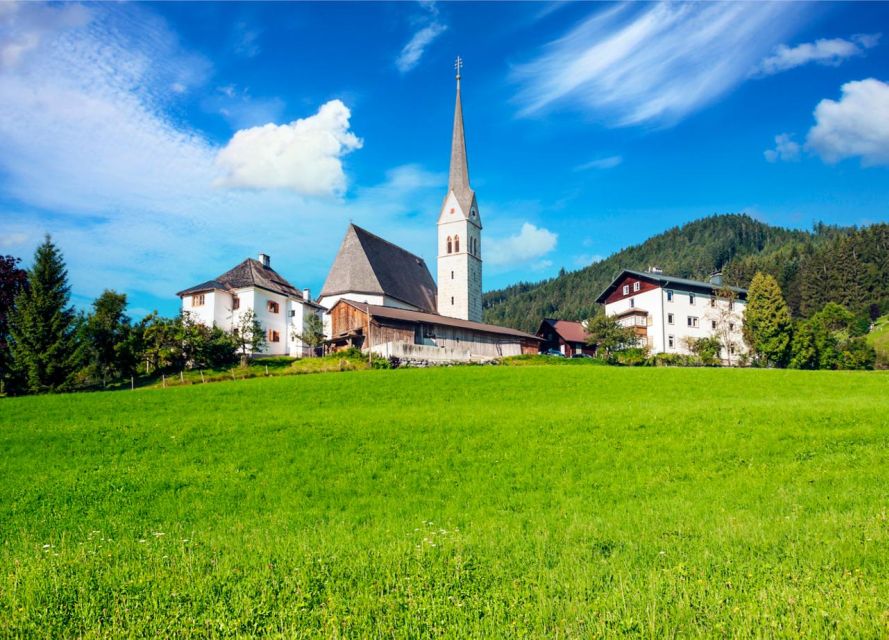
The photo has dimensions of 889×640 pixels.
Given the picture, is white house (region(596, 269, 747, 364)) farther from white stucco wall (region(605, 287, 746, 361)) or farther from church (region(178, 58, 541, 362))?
church (region(178, 58, 541, 362))

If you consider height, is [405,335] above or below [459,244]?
below

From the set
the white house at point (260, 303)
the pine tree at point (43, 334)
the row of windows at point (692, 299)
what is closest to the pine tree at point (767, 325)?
the row of windows at point (692, 299)

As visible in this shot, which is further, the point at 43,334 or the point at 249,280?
the point at 249,280

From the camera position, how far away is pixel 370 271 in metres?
61.6

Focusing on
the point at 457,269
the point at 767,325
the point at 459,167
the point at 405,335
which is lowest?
the point at 405,335

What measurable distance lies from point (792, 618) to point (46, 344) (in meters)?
47.8

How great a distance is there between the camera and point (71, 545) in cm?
892

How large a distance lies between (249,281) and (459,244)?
96.0 ft

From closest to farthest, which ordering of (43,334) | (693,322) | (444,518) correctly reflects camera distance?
(444,518)
(43,334)
(693,322)

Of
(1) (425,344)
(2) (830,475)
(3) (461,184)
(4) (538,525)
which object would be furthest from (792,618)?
(3) (461,184)

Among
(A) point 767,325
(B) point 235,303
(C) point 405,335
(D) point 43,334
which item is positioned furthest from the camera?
(A) point 767,325

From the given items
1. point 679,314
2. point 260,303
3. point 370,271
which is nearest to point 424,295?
point 370,271

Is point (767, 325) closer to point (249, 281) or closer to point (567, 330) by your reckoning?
point (567, 330)

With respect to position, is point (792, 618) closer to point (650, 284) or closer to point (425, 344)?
point (425, 344)
